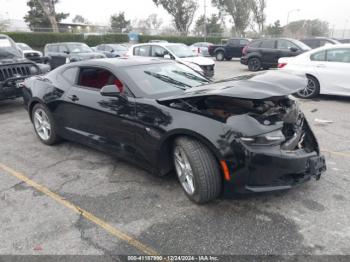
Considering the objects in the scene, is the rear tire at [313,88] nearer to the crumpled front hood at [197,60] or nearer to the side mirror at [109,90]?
the crumpled front hood at [197,60]

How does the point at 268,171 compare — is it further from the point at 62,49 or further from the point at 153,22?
the point at 153,22

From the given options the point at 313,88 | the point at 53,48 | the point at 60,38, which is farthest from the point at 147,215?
the point at 60,38

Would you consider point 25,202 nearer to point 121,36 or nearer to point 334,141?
point 334,141

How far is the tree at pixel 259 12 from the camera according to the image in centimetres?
5100

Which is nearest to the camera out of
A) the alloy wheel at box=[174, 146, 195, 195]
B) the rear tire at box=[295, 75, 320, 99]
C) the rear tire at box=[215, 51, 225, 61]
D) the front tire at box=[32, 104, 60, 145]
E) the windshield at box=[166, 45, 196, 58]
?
the alloy wheel at box=[174, 146, 195, 195]

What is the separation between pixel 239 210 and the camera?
3.16 metres

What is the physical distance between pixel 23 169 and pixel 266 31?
56.3 metres

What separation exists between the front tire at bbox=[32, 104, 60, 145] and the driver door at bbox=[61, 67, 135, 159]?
42cm

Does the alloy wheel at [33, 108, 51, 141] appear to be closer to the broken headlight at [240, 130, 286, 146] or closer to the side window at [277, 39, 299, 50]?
the broken headlight at [240, 130, 286, 146]

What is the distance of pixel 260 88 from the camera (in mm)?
3014

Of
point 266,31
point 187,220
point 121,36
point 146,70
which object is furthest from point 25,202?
point 266,31

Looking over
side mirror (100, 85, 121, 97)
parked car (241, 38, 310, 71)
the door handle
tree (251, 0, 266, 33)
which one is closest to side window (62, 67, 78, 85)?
the door handle

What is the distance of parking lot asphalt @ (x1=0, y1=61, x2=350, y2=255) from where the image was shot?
8.84 ft

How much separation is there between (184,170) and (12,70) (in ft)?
20.0
